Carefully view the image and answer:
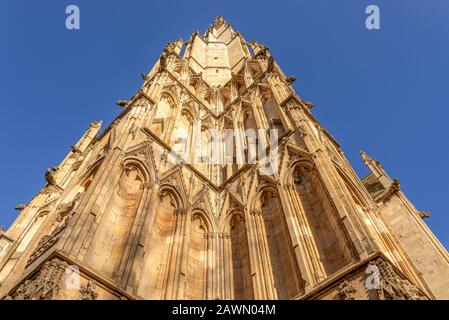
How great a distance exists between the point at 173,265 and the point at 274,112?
1043 cm

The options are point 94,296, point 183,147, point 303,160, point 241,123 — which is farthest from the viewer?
point 241,123

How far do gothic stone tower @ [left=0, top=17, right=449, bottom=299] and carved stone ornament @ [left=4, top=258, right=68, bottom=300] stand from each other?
0.02 metres

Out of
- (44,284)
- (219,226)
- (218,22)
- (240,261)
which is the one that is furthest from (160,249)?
(218,22)

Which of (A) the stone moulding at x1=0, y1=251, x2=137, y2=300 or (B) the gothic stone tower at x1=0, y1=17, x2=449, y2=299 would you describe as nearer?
(A) the stone moulding at x1=0, y1=251, x2=137, y2=300

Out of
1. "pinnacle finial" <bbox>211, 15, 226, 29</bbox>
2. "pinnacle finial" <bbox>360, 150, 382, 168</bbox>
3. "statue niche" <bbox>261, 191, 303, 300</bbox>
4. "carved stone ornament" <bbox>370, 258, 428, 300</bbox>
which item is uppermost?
"pinnacle finial" <bbox>211, 15, 226, 29</bbox>

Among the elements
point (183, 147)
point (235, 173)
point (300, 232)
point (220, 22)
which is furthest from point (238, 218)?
point (220, 22)

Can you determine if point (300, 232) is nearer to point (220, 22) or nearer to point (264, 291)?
point (264, 291)

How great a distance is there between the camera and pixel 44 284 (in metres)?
7.67

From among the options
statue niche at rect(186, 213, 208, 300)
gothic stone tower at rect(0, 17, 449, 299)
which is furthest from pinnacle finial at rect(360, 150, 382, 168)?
statue niche at rect(186, 213, 208, 300)

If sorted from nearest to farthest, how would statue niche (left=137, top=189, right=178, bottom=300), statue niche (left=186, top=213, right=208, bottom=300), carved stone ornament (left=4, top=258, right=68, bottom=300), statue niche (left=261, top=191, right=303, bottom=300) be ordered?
carved stone ornament (left=4, top=258, right=68, bottom=300), statue niche (left=261, top=191, right=303, bottom=300), statue niche (left=137, top=189, right=178, bottom=300), statue niche (left=186, top=213, right=208, bottom=300)

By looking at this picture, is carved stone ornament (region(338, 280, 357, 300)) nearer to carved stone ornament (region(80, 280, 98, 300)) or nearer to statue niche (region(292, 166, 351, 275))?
statue niche (region(292, 166, 351, 275))

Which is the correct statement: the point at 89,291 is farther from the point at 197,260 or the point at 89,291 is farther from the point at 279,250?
the point at 279,250

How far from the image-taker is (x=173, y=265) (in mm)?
11570

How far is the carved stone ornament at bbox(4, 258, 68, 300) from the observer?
7.50 m
